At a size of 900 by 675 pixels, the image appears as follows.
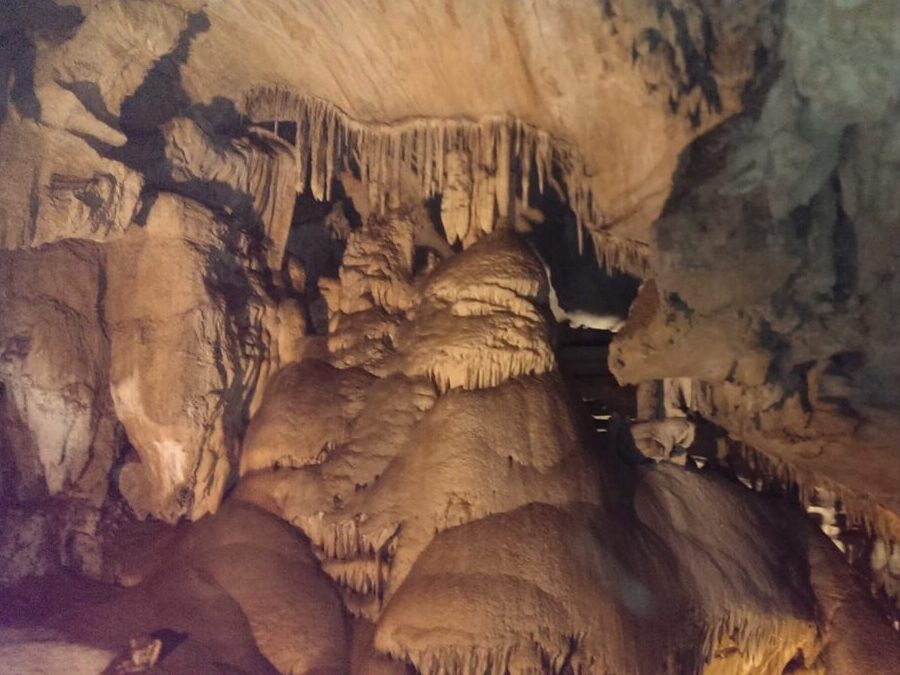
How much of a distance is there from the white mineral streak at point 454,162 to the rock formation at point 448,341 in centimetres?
4

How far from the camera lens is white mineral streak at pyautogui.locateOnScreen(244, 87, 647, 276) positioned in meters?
7.55

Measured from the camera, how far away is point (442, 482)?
20.3ft

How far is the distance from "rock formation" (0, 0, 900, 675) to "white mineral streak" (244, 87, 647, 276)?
4 cm

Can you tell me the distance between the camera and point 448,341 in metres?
6.79

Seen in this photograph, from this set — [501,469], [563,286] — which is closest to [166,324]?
[501,469]

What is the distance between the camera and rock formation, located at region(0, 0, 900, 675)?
18.7ft

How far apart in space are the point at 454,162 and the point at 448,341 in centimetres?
193

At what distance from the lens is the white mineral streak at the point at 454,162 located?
7.55 meters

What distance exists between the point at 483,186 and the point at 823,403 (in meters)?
3.49

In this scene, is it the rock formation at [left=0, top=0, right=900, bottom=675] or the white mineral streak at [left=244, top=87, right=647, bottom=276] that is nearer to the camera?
the rock formation at [left=0, top=0, right=900, bottom=675]

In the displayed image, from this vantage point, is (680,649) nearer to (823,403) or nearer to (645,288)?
(823,403)

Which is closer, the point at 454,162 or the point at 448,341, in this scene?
the point at 448,341

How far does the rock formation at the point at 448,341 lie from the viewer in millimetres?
5699

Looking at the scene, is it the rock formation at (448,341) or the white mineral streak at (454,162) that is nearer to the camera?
the rock formation at (448,341)
